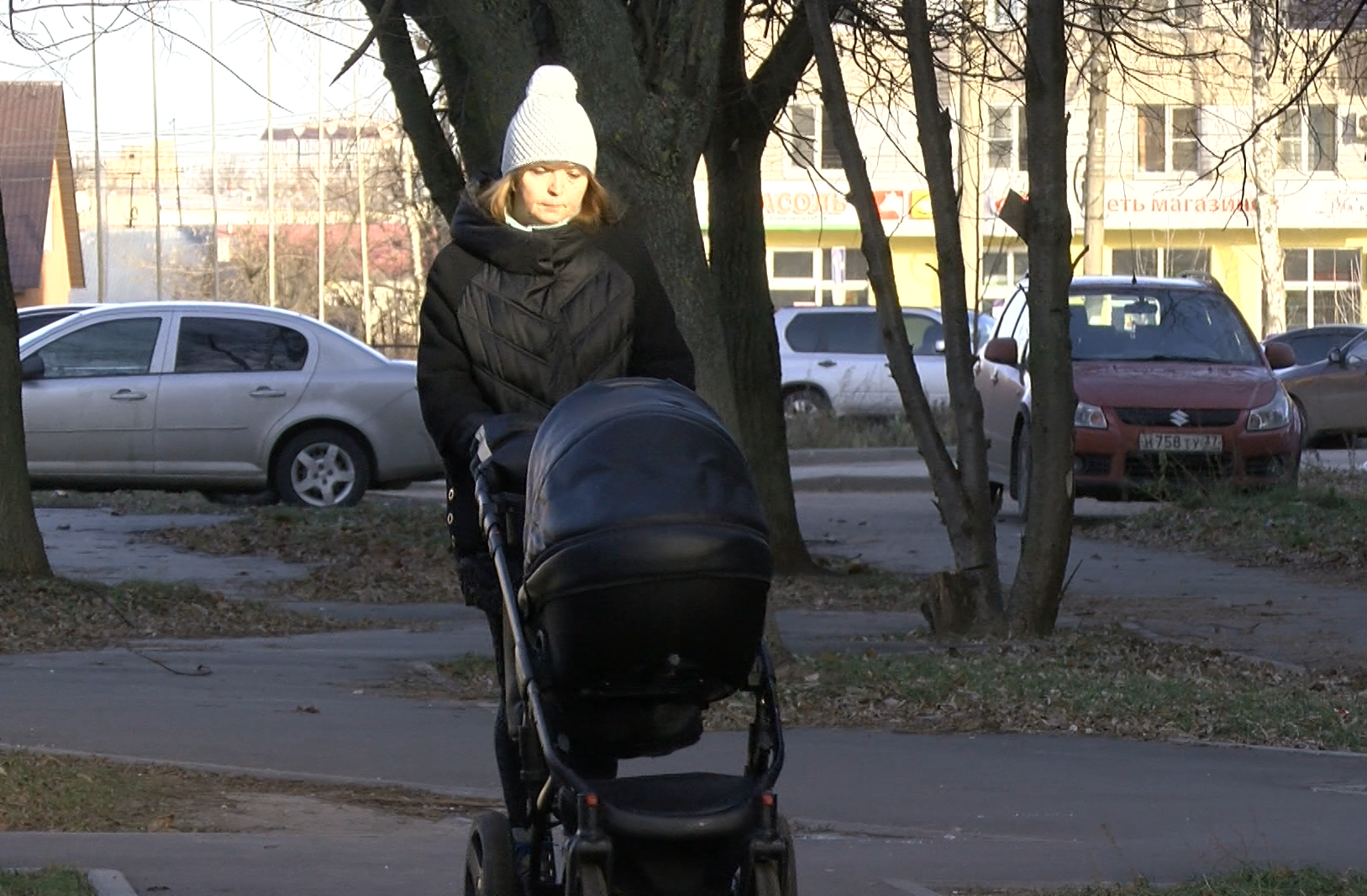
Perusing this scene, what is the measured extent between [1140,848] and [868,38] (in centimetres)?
776

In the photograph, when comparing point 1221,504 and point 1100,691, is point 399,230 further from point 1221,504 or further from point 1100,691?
point 1100,691

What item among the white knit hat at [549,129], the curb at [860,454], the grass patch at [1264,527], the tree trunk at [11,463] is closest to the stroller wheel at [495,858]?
the white knit hat at [549,129]

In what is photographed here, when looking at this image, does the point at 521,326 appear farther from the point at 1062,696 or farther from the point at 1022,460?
the point at 1022,460

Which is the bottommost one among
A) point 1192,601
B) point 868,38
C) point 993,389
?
point 1192,601

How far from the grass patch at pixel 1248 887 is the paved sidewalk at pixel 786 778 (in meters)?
0.17

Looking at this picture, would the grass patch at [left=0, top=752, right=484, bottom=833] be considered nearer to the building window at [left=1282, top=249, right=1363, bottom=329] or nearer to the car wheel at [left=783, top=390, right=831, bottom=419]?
the car wheel at [left=783, top=390, right=831, bottom=419]

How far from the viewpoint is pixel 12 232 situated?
164 ft

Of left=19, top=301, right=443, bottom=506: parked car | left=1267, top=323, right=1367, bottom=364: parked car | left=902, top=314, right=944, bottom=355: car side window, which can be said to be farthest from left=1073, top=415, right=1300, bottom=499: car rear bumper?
left=1267, top=323, right=1367, bottom=364: parked car

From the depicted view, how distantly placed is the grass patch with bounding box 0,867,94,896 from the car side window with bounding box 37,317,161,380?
12.0 metres

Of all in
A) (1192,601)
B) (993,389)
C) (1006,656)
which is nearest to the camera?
(1006,656)

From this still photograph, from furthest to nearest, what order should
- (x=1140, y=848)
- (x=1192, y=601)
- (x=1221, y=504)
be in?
(x=1221, y=504) < (x=1192, y=601) < (x=1140, y=848)

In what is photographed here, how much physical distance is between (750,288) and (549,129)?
7770 mm

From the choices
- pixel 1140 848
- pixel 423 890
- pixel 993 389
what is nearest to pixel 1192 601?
pixel 993 389

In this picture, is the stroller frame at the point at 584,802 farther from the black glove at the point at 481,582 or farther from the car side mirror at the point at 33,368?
the car side mirror at the point at 33,368
